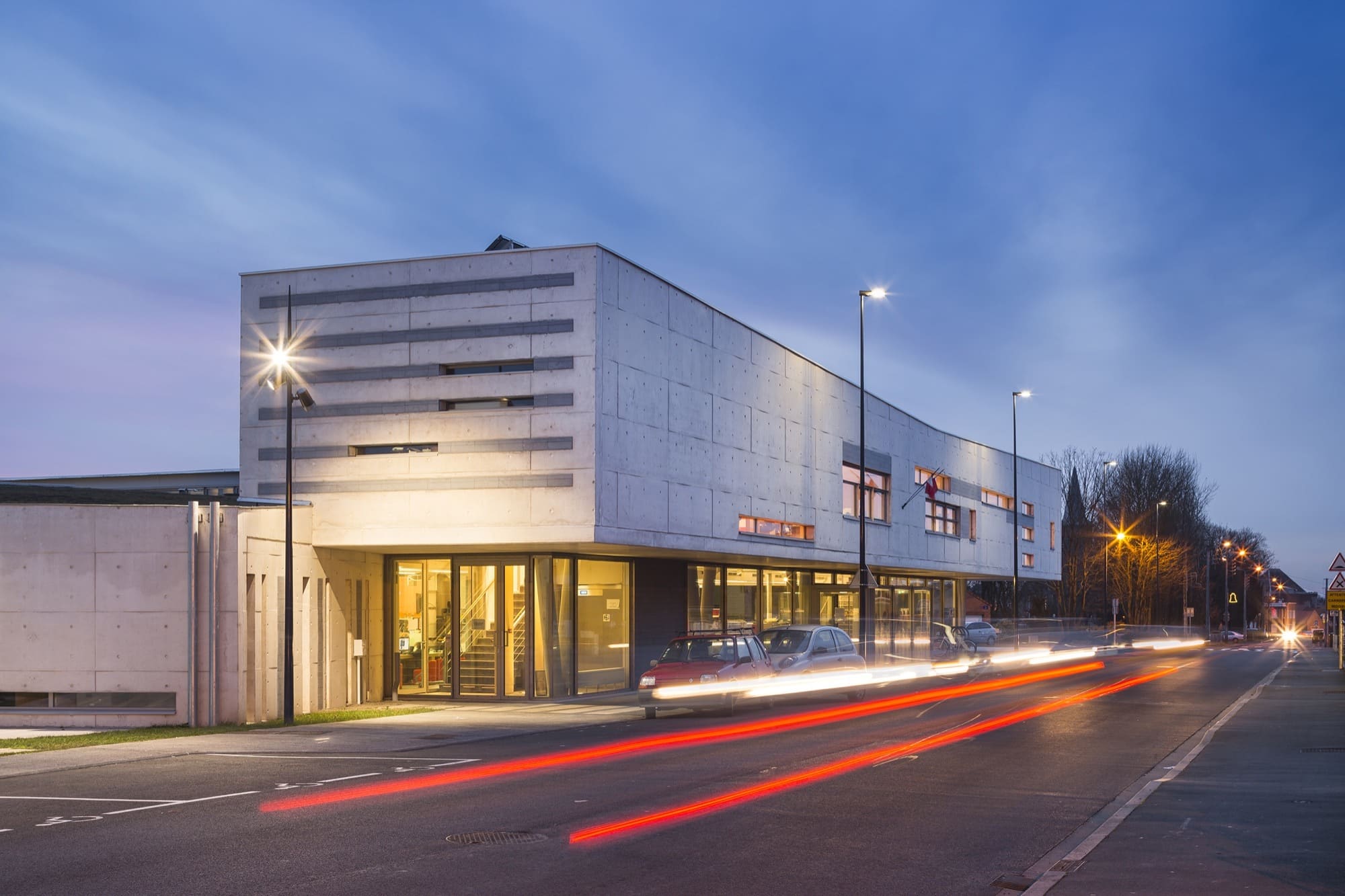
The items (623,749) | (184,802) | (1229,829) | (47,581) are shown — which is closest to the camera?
(1229,829)

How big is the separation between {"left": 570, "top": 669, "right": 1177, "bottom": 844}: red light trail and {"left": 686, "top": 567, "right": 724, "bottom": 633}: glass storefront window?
12.4 m

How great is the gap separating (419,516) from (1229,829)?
20.1 metres

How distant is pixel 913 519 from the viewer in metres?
50.9

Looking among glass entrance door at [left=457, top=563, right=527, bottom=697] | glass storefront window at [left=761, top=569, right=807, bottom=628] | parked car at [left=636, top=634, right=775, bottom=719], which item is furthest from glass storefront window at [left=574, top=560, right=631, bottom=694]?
glass storefront window at [left=761, top=569, right=807, bottom=628]

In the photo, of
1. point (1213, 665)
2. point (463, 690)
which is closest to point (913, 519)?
point (1213, 665)

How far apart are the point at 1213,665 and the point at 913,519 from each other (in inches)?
472

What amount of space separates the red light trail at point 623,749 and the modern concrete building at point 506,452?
6122 millimetres

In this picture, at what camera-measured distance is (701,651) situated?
25875 millimetres

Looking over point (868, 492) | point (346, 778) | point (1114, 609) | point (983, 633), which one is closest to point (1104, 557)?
point (1114, 609)

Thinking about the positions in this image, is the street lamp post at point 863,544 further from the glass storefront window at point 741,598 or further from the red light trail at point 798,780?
the red light trail at point 798,780

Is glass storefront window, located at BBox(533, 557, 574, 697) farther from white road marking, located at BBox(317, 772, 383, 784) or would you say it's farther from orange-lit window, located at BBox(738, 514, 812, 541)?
white road marking, located at BBox(317, 772, 383, 784)

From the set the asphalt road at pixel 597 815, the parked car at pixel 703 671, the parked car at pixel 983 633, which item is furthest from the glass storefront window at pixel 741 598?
the asphalt road at pixel 597 815

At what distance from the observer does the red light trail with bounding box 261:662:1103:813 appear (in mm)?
14148

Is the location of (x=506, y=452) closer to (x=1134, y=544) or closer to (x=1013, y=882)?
(x=1013, y=882)
